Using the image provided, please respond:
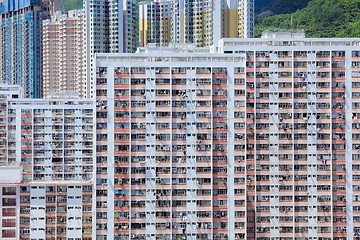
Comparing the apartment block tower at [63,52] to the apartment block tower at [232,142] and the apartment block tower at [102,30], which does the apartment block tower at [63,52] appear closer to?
the apartment block tower at [102,30]

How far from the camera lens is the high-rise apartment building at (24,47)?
7003 inches

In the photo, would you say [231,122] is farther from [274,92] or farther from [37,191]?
[37,191]

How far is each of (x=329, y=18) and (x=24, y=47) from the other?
270 ft

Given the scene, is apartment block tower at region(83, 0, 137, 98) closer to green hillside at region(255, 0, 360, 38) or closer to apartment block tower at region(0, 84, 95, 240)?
green hillside at region(255, 0, 360, 38)

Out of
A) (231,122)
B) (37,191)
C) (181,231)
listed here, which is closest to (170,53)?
(231,122)

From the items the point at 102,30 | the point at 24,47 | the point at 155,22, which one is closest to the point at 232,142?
the point at 102,30

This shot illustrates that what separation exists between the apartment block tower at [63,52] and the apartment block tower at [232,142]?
87027 millimetres

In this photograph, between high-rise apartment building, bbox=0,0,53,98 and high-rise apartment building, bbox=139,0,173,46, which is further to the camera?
high-rise apartment building, bbox=0,0,53,98

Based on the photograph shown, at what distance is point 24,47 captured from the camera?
180 m

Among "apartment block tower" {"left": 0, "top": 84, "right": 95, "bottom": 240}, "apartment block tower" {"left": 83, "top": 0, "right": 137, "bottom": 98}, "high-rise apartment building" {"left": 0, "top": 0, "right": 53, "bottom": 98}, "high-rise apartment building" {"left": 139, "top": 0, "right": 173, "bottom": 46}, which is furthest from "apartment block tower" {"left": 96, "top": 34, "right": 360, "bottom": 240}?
"high-rise apartment building" {"left": 0, "top": 0, "right": 53, "bottom": 98}

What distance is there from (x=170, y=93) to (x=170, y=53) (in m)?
6.46

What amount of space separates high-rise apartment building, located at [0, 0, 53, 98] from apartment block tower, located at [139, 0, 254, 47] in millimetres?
30538

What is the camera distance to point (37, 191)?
9562 cm

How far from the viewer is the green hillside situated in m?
166
